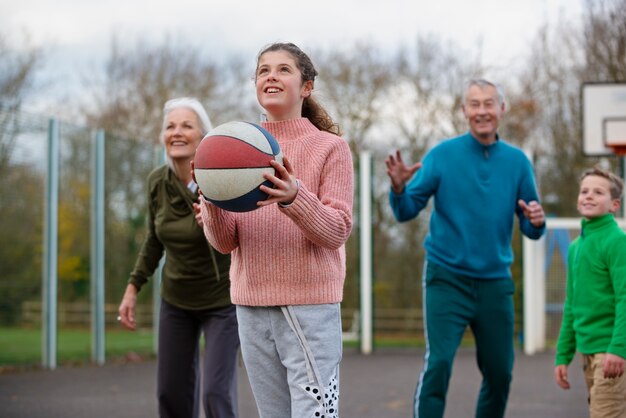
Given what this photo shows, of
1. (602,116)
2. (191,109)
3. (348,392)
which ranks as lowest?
(348,392)

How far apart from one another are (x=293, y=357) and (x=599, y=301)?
185cm

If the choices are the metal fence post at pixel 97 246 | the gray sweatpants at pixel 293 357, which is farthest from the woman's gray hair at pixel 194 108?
the metal fence post at pixel 97 246

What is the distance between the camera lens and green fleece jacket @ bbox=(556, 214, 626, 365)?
468 centimetres

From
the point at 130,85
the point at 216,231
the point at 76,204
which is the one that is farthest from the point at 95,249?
the point at 130,85

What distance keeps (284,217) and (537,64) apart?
76.1 ft

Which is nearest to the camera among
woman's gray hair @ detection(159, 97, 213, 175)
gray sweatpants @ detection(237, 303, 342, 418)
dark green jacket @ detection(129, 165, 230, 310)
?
gray sweatpants @ detection(237, 303, 342, 418)

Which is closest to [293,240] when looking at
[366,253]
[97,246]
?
[97,246]

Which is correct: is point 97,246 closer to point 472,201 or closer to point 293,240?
point 472,201

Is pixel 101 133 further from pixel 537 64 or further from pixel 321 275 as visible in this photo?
pixel 537 64

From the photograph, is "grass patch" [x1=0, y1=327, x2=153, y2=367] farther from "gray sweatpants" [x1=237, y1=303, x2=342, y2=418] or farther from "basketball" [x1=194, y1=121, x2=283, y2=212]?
"basketball" [x1=194, y1=121, x2=283, y2=212]

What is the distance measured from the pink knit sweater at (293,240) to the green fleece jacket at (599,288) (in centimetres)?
160

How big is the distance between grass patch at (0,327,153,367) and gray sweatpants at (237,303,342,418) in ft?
26.4

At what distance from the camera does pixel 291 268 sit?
366 centimetres

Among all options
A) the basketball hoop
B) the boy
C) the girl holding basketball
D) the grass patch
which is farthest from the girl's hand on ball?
the basketball hoop
